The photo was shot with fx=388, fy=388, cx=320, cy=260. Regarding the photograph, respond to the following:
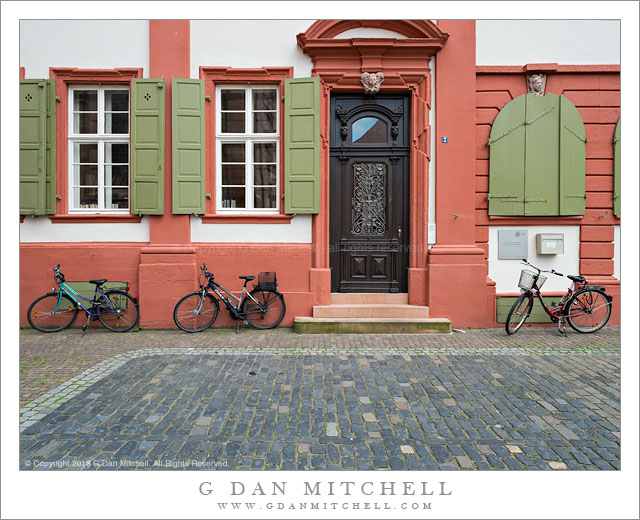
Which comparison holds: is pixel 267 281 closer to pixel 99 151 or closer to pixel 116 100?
pixel 99 151

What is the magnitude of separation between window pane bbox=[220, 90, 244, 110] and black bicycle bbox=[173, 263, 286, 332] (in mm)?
2810

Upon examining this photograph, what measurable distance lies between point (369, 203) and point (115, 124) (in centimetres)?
462

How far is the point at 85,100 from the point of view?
672 cm

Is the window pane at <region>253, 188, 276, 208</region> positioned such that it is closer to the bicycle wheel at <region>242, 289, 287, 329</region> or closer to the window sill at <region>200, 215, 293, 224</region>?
the window sill at <region>200, 215, 293, 224</region>

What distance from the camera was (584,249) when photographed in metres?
6.66

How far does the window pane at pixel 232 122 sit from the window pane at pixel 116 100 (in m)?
1.69

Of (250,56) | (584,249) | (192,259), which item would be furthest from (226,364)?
(584,249)

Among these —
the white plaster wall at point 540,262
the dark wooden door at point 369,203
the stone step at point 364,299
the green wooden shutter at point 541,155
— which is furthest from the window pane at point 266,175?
the green wooden shutter at point 541,155

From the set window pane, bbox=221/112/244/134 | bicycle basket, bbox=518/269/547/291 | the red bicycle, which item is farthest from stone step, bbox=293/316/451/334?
window pane, bbox=221/112/244/134

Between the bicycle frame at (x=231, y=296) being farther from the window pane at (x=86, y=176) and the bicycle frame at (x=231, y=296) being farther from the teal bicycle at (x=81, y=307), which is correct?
the window pane at (x=86, y=176)

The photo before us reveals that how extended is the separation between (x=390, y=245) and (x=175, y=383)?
419cm

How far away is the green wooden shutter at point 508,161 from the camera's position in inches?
257

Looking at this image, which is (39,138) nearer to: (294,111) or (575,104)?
(294,111)

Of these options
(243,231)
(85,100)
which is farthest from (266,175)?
(85,100)
